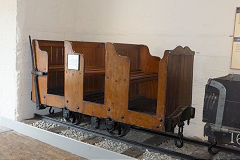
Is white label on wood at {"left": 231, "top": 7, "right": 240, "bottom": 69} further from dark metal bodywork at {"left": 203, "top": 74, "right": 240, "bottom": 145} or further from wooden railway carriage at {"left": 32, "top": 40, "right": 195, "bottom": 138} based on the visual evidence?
dark metal bodywork at {"left": 203, "top": 74, "right": 240, "bottom": 145}

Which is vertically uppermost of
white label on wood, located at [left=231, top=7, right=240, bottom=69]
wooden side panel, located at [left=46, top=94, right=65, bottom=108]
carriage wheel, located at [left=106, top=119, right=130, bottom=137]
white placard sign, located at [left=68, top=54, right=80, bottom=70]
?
white label on wood, located at [left=231, top=7, right=240, bottom=69]

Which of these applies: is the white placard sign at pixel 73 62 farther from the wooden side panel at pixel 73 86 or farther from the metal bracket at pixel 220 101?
the metal bracket at pixel 220 101

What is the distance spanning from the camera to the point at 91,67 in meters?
4.62

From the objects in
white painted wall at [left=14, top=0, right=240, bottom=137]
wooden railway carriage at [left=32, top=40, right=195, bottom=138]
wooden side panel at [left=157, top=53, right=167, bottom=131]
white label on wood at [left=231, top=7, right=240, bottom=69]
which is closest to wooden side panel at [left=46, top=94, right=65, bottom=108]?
wooden railway carriage at [left=32, top=40, right=195, bottom=138]

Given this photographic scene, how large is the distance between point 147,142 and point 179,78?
3.23ft

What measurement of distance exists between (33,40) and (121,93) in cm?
187

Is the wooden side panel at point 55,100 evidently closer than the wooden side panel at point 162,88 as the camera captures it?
No

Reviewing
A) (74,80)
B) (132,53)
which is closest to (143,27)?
(132,53)

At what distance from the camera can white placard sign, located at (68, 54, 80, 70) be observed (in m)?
3.83

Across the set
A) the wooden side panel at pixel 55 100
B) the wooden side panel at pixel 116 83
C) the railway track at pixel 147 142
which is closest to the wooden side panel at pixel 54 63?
the wooden side panel at pixel 55 100

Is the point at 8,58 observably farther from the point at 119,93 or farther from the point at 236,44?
the point at 236,44

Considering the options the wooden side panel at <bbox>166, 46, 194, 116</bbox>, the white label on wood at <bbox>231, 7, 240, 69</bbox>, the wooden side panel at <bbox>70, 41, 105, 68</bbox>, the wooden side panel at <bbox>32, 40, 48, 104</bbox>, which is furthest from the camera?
the wooden side panel at <bbox>70, 41, 105, 68</bbox>

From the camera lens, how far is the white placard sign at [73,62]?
383 cm

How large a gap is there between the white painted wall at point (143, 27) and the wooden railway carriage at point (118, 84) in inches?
9.9
